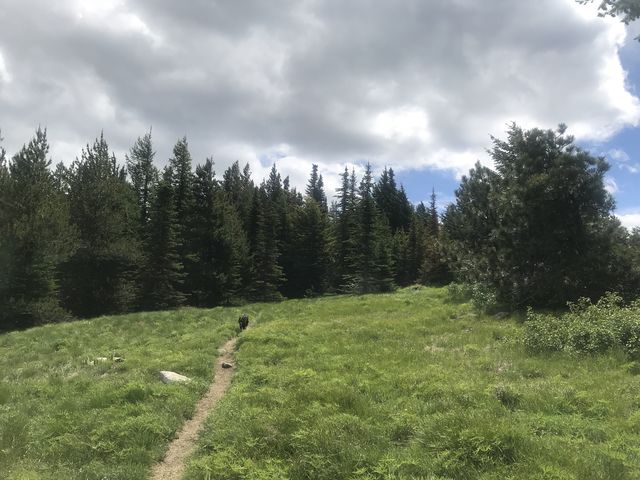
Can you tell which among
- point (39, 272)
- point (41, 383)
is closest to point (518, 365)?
point (41, 383)

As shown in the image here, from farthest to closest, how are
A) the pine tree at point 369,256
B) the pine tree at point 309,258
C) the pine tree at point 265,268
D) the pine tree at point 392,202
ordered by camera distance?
the pine tree at point 392,202 → the pine tree at point 309,258 → the pine tree at point 369,256 → the pine tree at point 265,268

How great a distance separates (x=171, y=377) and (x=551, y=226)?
16.5 metres

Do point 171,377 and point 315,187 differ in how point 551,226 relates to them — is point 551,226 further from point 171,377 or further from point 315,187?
point 315,187

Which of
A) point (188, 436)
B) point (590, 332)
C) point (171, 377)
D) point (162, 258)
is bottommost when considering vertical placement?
point (188, 436)

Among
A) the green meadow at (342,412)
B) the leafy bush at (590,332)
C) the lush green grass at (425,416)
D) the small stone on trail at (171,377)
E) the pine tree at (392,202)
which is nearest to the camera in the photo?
the lush green grass at (425,416)

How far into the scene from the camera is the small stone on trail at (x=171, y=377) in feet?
38.4

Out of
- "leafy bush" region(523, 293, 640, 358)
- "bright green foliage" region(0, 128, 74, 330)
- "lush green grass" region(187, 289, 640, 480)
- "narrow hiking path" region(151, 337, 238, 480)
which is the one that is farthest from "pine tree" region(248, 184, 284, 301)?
"leafy bush" region(523, 293, 640, 358)

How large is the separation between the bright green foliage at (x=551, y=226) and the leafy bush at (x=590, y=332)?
198 inches

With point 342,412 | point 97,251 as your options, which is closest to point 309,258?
point 97,251

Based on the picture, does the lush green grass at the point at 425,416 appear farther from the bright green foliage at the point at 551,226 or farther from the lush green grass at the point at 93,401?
the bright green foliage at the point at 551,226

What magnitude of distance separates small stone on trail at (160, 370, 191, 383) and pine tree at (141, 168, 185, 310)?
87.8 ft

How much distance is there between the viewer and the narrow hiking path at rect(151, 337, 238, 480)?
727cm

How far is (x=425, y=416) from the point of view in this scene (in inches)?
321

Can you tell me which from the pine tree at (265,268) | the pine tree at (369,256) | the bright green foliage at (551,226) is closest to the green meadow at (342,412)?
the bright green foliage at (551,226)
